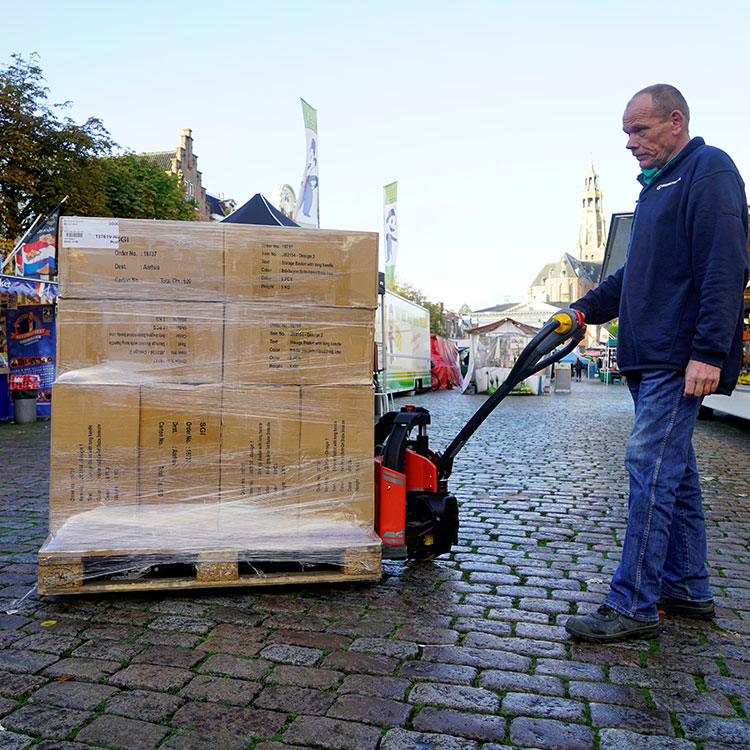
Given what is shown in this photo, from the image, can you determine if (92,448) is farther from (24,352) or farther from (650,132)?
(24,352)

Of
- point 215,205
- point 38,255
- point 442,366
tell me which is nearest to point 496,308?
point 215,205

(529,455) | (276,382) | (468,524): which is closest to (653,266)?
(276,382)

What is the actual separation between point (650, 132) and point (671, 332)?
2.90ft

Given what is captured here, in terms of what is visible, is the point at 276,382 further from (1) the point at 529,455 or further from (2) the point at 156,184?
(2) the point at 156,184

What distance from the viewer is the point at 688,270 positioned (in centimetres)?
297

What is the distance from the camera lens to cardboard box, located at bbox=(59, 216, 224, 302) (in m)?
3.51

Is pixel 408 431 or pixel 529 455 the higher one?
pixel 408 431

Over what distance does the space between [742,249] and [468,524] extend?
9.41 feet

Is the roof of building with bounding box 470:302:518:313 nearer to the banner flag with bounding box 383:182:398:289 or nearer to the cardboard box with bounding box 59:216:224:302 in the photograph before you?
the banner flag with bounding box 383:182:398:289

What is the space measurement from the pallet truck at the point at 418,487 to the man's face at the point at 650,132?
2.59ft

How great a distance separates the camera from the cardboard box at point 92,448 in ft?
11.3

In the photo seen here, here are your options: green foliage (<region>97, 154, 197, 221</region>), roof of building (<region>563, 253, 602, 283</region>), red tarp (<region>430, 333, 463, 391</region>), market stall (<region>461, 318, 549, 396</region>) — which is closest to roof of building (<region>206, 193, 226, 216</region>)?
green foliage (<region>97, 154, 197, 221</region>)

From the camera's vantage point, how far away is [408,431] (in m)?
3.85

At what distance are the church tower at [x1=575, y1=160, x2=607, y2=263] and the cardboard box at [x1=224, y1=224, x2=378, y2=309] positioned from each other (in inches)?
6320
